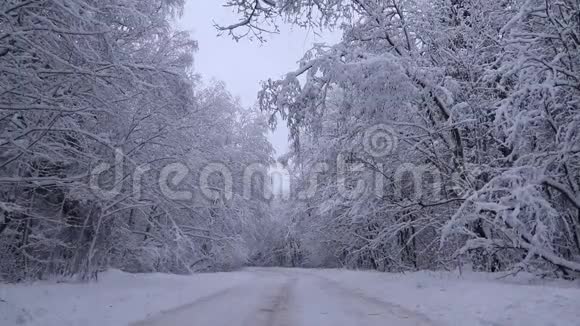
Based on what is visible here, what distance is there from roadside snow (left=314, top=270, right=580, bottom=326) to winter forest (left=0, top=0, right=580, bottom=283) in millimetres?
744

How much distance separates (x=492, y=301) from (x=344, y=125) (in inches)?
234

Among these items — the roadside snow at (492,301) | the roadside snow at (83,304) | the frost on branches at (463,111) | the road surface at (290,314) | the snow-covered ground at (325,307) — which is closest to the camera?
the roadside snow at (492,301)

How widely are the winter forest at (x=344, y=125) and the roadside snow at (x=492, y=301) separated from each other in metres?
0.74

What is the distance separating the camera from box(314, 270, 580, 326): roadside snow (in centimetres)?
618

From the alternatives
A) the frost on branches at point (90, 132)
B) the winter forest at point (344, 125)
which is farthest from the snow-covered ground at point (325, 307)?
the frost on branches at point (90, 132)

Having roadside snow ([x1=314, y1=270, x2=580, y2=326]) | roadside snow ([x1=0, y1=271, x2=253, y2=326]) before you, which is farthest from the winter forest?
roadside snow ([x1=0, y1=271, x2=253, y2=326])

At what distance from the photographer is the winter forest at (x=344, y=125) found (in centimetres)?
773

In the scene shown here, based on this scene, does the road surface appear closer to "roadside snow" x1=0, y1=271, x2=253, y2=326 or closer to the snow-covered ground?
the snow-covered ground

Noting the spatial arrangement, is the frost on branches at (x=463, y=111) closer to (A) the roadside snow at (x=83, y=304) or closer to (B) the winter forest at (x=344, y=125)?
(B) the winter forest at (x=344, y=125)

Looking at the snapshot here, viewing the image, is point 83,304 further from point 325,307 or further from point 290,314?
point 325,307

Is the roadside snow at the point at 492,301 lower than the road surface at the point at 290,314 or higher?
higher

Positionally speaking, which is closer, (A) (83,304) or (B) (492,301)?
(B) (492,301)

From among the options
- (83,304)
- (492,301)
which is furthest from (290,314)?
(83,304)

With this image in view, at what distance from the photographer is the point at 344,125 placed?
472 inches
